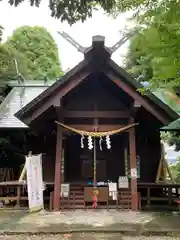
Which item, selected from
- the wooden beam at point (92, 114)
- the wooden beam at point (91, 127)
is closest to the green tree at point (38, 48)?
the wooden beam at point (92, 114)

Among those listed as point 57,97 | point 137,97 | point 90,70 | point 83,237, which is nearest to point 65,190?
point 57,97

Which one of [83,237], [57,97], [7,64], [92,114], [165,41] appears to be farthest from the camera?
[7,64]

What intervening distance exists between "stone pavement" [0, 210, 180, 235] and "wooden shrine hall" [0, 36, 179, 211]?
79 centimetres

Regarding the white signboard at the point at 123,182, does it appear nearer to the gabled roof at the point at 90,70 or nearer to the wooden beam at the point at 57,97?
the gabled roof at the point at 90,70

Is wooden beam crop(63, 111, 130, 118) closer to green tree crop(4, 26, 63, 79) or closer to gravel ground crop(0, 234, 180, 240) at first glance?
gravel ground crop(0, 234, 180, 240)

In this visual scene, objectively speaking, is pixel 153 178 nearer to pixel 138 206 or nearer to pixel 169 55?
pixel 138 206

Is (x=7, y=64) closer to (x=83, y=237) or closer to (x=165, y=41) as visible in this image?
(x=83, y=237)

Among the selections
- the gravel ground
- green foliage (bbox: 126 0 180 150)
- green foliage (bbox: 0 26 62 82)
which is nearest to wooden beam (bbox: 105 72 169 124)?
the gravel ground

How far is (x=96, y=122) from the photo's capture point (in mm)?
9758

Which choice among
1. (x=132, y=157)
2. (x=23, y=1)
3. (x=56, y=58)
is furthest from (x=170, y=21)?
(x=56, y=58)

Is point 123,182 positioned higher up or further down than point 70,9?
further down

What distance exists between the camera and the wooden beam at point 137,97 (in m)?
9.20

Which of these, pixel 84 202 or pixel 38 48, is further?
pixel 38 48

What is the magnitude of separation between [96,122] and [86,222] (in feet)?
10.7
